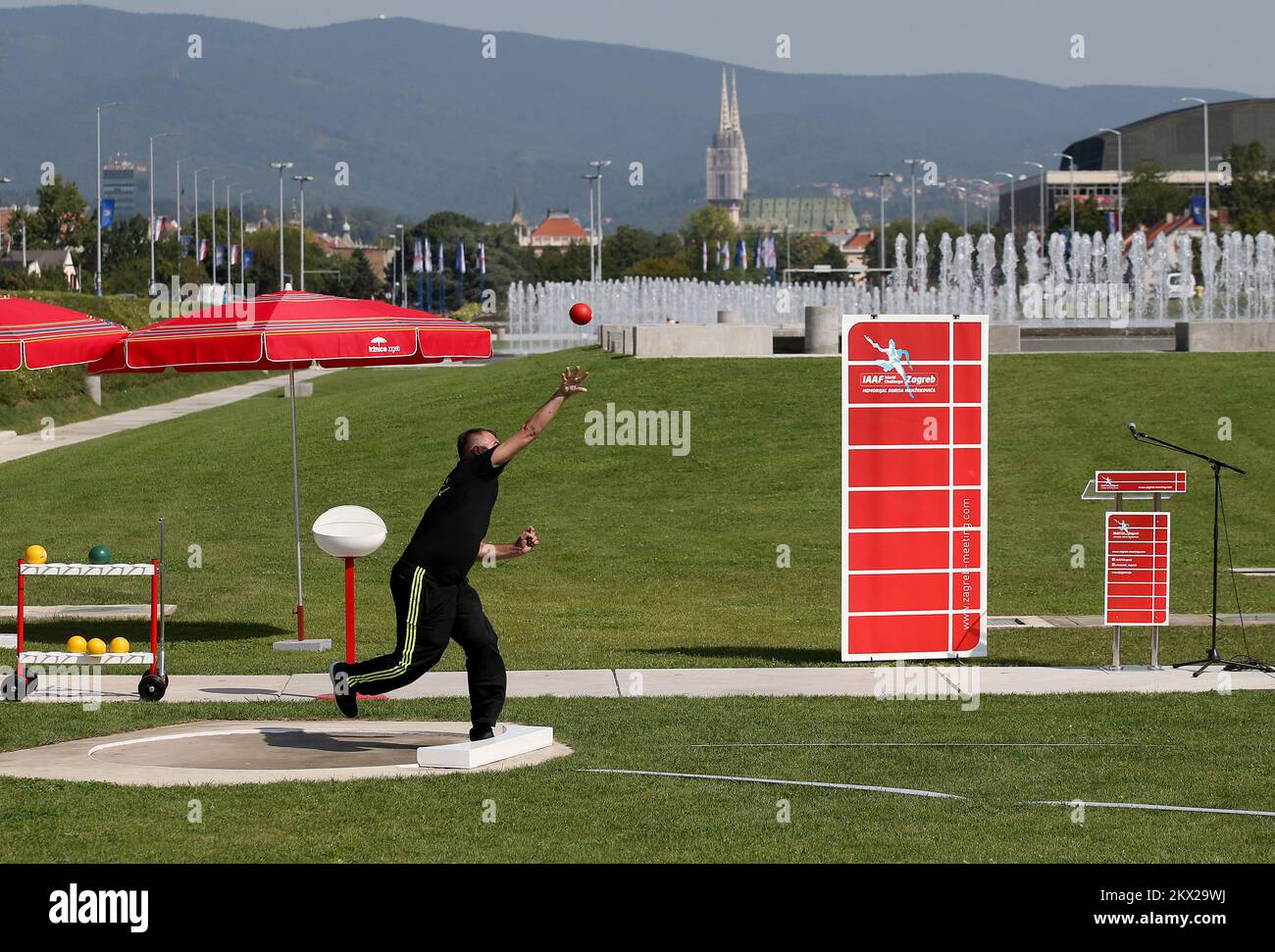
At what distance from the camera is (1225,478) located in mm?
27109

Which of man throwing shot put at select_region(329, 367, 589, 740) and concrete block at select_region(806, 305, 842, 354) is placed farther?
concrete block at select_region(806, 305, 842, 354)

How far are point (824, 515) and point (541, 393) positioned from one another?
1070 centimetres

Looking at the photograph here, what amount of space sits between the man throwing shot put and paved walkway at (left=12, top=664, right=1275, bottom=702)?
2.64 metres

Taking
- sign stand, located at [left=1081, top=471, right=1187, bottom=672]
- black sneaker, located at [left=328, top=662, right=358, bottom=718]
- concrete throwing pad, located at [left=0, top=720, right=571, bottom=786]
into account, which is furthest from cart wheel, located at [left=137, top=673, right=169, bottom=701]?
sign stand, located at [left=1081, top=471, right=1187, bottom=672]

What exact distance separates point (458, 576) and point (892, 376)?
568cm

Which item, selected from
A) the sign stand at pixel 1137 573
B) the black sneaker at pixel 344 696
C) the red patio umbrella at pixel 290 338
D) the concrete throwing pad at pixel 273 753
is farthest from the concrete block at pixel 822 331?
the black sneaker at pixel 344 696

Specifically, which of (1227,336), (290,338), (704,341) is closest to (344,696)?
(290,338)

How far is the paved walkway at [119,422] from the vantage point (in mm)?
39031

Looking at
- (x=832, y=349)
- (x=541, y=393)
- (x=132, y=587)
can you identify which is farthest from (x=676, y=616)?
(x=832, y=349)

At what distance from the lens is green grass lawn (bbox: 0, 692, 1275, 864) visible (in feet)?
27.7

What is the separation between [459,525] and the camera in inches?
410

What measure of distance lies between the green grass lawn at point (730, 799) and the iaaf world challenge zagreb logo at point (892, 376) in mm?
3277

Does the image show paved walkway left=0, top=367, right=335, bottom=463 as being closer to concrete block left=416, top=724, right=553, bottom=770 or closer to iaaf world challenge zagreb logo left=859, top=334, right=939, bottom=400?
iaaf world challenge zagreb logo left=859, top=334, right=939, bottom=400
